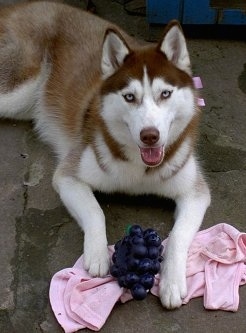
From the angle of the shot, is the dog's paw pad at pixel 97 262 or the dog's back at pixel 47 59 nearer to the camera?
the dog's paw pad at pixel 97 262

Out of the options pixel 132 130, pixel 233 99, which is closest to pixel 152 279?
pixel 132 130

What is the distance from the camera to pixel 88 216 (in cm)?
336

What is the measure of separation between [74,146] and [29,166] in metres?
0.35

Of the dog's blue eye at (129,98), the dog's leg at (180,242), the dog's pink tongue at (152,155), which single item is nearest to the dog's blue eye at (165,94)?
the dog's blue eye at (129,98)

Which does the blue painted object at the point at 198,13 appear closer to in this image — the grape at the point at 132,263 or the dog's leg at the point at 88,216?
the dog's leg at the point at 88,216

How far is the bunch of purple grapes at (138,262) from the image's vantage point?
2.94 metres

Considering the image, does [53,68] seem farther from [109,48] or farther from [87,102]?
[109,48]

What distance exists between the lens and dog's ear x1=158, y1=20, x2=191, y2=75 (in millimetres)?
3172

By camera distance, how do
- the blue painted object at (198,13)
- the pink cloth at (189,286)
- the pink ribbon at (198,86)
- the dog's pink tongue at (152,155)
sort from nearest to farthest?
the pink cloth at (189,286) → the dog's pink tongue at (152,155) → the pink ribbon at (198,86) → the blue painted object at (198,13)

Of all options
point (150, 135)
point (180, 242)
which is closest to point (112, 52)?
point (150, 135)

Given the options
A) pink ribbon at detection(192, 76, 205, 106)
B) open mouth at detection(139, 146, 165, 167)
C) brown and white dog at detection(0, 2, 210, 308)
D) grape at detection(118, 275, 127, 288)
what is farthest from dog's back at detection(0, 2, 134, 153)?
grape at detection(118, 275, 127, 288)

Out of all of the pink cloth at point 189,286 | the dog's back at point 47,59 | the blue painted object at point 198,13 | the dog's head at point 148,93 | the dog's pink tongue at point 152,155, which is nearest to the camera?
the pink cloth at point 189,286

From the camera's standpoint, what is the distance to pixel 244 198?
12.2 ft

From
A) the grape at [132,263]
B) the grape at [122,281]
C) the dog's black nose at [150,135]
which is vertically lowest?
the grape at [122,281]
